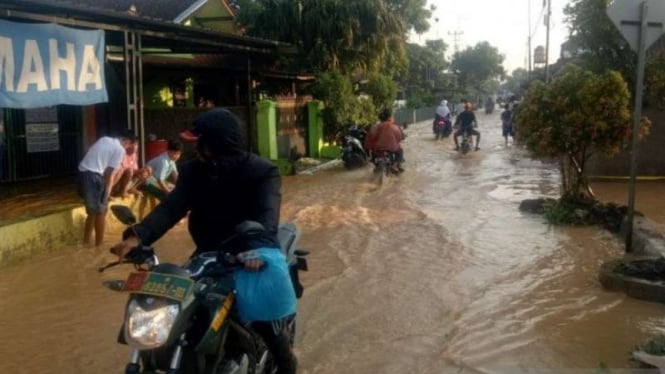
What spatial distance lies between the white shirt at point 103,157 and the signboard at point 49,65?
74 centimetres

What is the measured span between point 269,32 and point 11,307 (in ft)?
48.0

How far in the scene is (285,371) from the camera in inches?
152

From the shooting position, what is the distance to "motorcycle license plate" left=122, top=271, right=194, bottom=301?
2.94m

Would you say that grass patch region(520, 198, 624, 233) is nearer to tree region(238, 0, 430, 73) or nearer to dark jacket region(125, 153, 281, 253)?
dark jacket region(125, 153, 281, 253)

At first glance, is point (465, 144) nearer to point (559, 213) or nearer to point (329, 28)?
point (329, 28)

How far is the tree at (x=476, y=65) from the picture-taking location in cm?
8131

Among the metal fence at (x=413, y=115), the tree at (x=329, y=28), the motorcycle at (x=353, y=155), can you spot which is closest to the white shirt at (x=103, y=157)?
the motorcycle at (x=353, y=155)

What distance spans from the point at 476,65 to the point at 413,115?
37.5m

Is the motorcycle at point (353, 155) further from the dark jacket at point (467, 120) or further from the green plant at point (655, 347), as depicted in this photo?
the green plant at point (655, 347)

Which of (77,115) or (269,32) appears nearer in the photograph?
(77,115)

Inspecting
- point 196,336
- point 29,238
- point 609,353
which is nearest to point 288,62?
A: point 29,238

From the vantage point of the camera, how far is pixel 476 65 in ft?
270

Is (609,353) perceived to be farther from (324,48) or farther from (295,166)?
(324,48)

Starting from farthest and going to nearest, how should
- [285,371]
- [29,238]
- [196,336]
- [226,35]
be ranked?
1. [226,35]
2. [29,238]
3. [285,371]
4. [196,336]
